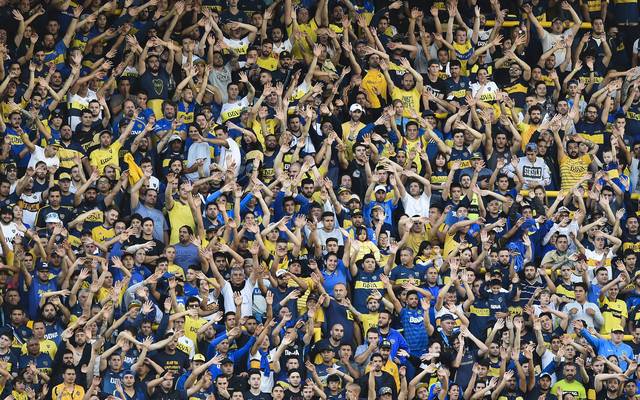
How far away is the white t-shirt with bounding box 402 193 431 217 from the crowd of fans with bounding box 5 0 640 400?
0.03 m

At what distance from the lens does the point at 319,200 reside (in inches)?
1177

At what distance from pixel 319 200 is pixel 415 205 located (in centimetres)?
139

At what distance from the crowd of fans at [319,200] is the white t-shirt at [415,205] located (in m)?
0.03

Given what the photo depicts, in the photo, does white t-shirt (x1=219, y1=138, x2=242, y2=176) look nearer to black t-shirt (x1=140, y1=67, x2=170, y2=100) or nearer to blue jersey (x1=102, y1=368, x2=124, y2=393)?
black t-shirt (x1=140, y1=67, x2=170, y2=100)

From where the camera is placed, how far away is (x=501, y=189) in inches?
1204

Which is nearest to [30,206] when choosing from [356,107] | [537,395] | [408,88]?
[356,107]

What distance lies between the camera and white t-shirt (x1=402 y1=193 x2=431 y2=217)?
30094mm

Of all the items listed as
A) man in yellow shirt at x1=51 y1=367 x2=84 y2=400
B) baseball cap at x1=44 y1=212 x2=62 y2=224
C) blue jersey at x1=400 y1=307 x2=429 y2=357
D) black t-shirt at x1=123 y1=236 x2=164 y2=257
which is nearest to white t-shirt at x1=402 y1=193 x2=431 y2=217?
blue jersey at x1=400 y1=307 x2=429 y2=357

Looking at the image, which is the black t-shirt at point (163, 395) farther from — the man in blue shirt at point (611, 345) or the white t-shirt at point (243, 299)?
the man in blue shirt at point (611, 345)

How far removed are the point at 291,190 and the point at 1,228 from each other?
4.09 metres

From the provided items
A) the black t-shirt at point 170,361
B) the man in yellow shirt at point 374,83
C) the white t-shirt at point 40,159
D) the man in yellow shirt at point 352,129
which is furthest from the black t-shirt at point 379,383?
the white t-shirt at point 40,159

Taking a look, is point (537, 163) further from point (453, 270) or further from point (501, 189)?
point (453, 270)

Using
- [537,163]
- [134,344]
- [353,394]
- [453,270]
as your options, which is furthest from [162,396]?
[537,163]

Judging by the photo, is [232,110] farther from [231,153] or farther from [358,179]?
[358,179]
